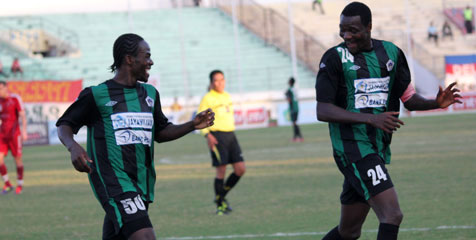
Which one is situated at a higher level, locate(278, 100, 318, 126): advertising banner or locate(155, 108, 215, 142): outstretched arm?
locate(155, 108, 215, 142): outstretched arm

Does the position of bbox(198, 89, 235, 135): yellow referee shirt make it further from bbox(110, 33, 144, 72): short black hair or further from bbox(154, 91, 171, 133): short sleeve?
bbox(110, 33, 144, 72): short black hair

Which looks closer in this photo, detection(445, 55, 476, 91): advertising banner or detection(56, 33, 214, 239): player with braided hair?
detection(56, 33, 214, 239): player with braided hair

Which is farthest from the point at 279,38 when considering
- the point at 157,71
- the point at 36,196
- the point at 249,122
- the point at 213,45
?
the point at 36,196

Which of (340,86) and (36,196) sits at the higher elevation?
(340,86)

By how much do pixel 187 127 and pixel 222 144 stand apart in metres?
6.21

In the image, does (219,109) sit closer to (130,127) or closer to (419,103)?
(419,103)

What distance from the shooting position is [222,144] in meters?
12.9

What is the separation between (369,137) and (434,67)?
1663 inches

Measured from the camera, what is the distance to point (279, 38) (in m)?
52.6

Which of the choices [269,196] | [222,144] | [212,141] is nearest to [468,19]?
[269,196]

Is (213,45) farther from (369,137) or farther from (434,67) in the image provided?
(369,137)

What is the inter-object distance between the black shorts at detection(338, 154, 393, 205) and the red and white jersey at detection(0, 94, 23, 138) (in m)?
11.7

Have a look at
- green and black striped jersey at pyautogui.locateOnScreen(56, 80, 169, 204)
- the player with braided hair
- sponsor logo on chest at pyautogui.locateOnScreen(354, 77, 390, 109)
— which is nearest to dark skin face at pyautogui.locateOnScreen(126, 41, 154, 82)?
the player with braided hair

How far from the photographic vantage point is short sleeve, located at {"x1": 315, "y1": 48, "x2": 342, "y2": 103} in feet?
21.8
